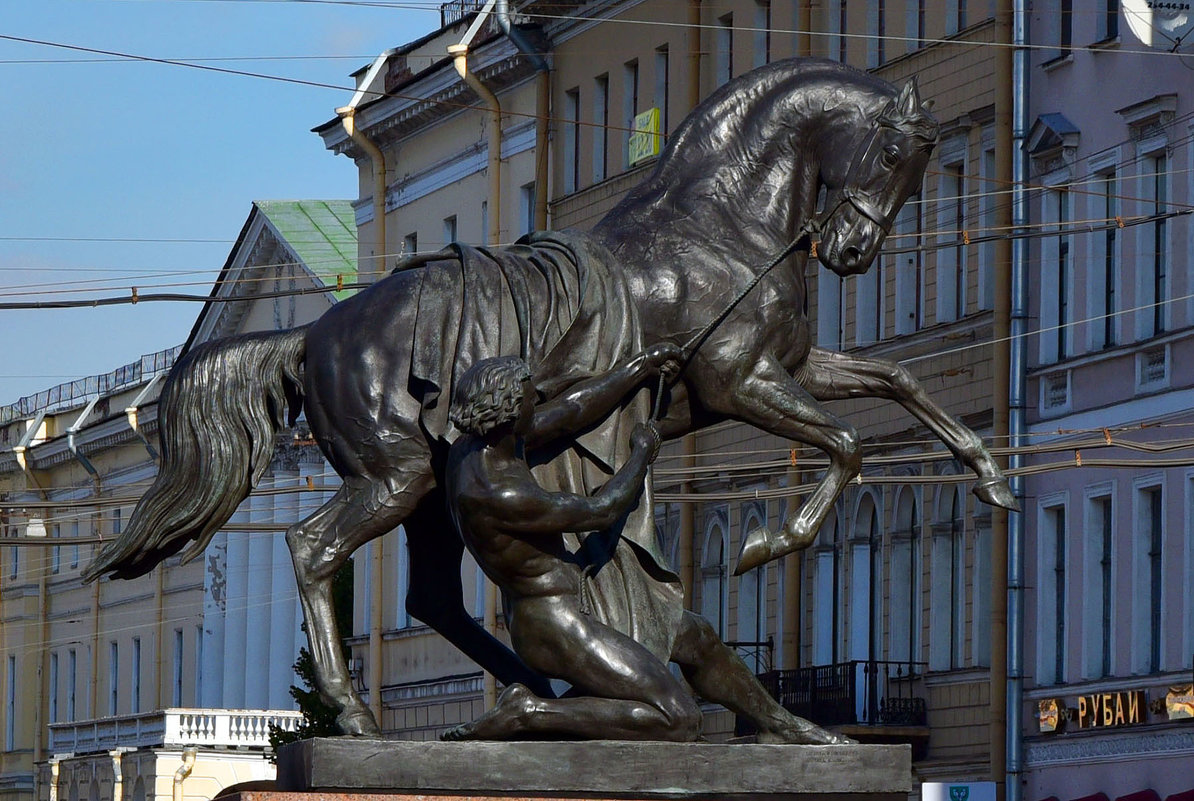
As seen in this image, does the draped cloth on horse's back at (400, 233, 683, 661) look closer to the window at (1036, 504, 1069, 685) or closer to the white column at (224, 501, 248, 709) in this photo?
the window at (1036, 504, 1069, 685)

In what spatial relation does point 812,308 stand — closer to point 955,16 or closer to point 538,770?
point 955,16

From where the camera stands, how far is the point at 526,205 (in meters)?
46.8

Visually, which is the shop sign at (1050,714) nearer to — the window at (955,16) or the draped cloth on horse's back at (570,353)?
the window at (955,16)

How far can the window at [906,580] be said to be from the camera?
37000 millimetres

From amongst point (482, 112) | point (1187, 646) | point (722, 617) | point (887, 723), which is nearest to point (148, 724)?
point (482, 112)

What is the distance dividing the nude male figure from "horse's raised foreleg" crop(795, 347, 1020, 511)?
883 millimetres

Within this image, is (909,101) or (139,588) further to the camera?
(139,588)

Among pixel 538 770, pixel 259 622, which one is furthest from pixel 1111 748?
pixel 259 622

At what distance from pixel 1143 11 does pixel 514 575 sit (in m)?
22.4

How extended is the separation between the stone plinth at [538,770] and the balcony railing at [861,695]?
83.4ft

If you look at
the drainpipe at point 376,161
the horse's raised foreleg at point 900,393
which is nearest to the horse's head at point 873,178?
the horse's raised foreleg at point 900,393

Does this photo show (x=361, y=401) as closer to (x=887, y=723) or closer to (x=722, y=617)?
(x=887, y=723)

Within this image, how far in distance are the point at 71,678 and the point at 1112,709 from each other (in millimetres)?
45292

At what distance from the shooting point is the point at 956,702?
3509cm
